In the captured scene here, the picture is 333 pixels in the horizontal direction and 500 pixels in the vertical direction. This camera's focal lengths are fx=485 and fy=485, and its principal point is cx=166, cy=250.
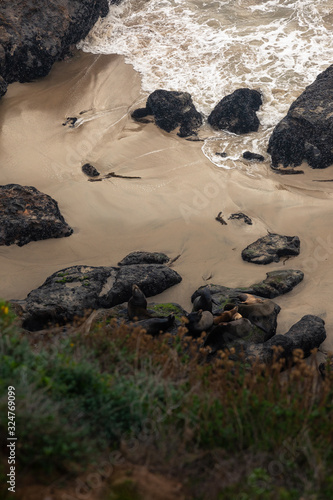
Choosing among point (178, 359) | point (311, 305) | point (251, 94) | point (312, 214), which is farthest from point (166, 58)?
→ point (178, 359)

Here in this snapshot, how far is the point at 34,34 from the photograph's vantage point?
14.2 metres

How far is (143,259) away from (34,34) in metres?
9.35

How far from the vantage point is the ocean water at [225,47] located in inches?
558

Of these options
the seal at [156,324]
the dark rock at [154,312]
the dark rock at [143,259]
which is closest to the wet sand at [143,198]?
the dark rock at [143,259]

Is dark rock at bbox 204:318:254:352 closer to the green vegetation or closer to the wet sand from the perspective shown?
the wet sand

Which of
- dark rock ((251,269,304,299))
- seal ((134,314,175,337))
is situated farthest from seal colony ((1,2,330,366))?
seal ((134,314,175,337))

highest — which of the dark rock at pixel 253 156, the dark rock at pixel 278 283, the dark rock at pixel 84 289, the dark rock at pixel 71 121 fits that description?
the dark rock at pixel 71 121

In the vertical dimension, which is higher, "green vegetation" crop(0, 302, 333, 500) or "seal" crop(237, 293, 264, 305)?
"green vegetation" crop(0, 302, 333, 500)

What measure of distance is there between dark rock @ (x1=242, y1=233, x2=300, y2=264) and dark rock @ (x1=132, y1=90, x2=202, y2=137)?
193 inches

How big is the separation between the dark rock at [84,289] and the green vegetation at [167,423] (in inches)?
90.2

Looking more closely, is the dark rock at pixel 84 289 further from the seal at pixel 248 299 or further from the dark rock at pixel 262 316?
the dark rock at pixel 262 316

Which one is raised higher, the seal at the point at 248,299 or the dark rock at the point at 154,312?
the seal at the point at 248,299

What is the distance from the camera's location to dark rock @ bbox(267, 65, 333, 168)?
11391mm

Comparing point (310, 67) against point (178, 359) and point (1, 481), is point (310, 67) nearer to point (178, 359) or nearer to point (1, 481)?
point (178, 359)
